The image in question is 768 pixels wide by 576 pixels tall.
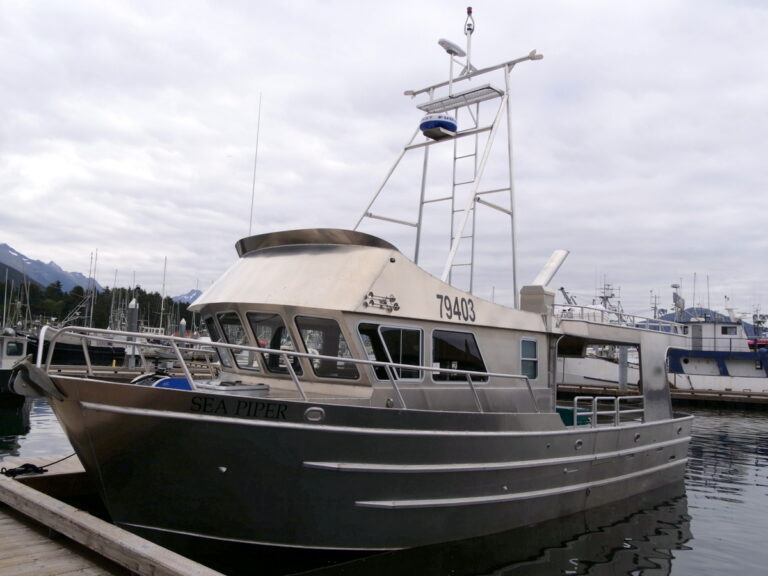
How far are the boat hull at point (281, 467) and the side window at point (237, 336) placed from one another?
2122 mm

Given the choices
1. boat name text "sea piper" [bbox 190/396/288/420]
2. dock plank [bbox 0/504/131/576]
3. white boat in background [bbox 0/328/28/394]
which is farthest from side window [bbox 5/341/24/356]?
boat name text "sea piper" [bbox 190/396/288/420]

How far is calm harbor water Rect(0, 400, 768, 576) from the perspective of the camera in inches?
285

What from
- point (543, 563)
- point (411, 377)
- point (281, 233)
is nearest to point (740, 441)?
point (543, 563)

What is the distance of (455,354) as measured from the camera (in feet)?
28.9

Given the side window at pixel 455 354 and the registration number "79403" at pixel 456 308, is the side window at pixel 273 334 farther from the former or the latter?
the registration number "79403" at pixel 456 308

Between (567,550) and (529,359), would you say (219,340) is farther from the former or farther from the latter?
(567,550)

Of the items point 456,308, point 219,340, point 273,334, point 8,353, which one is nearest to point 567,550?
point 456,308

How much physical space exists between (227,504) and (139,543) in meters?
1.11

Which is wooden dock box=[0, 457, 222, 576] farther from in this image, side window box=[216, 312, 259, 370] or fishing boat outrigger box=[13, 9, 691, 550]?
side window box=[216, 312, 259, 370]

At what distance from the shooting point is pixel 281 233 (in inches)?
337

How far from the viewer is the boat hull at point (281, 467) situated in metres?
6.13

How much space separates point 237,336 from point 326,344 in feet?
4.53

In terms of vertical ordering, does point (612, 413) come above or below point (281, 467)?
above

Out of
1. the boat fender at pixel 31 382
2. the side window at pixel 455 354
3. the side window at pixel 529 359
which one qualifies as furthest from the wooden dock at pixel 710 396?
the boat fender at pixel 31 382
